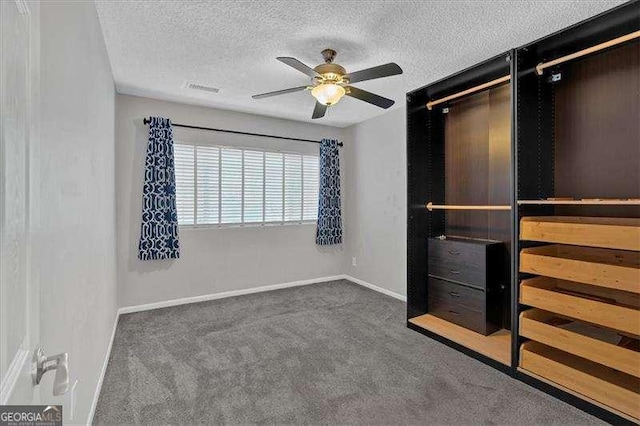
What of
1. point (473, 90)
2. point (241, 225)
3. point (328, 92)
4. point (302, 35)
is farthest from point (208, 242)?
point (473, 90)

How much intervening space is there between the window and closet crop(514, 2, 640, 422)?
10.3 ft

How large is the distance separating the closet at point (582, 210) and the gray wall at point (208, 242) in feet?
10.4

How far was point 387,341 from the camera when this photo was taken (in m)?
2.96

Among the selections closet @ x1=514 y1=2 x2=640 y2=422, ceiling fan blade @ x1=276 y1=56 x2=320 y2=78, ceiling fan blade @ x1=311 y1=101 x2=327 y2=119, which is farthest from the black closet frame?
ceiling fan blade @ x1=276 y1=56 x2=320 y2=78

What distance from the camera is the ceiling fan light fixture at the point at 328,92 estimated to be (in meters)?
2.62

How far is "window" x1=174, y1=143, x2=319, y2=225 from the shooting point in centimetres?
408

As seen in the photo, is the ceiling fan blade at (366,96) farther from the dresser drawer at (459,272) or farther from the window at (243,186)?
the window at (243,186)

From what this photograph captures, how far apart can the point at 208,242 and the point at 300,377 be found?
2434 millimetres

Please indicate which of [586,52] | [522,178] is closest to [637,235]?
[522,178]

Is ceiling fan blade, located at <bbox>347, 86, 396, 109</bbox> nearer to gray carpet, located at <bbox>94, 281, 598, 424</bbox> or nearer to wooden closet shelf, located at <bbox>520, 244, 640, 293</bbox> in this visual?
wooden closet shelf, located at <bbox>520, 244, 640, 293</bbox>

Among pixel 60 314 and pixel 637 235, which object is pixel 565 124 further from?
pixel 60 314

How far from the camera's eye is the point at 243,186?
4.45 m

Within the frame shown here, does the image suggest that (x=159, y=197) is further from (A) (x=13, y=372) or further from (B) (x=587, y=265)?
(B) (x=587, y=265)

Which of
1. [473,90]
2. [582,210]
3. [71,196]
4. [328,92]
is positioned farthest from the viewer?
[473,90]
